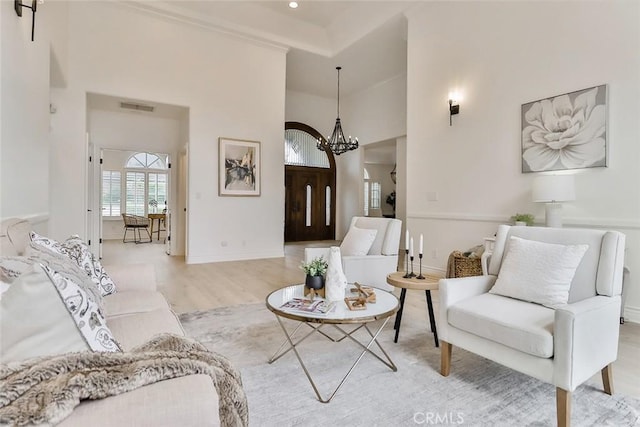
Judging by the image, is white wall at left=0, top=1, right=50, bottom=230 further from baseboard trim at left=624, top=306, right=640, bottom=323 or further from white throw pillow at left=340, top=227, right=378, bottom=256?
baseboard trim at left=624, top=306, right=640, bottom=323

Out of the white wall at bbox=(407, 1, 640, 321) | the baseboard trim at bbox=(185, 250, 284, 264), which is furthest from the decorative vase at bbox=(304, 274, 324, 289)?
the baseboard trim at bbox=(185, 250, 284, 264)

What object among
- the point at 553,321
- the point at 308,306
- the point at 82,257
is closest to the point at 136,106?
the point at 82,257

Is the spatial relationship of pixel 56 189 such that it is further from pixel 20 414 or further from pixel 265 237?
pixel 20 414

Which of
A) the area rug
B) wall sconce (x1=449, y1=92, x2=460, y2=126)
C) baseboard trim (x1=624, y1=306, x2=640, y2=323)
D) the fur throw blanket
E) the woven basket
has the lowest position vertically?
the area rug

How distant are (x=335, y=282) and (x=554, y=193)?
7.98ft

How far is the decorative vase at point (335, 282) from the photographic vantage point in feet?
6.82

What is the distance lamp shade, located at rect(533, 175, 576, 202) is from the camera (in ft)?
10.3

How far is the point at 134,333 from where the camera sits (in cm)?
155

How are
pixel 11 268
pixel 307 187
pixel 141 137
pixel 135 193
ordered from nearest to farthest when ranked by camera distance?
pixel 11 268 < pixel 141 137 < pixel 307 187 < pixel 135 193

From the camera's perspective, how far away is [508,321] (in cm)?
172

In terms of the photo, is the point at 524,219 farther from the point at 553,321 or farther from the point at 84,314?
the point at 84,314

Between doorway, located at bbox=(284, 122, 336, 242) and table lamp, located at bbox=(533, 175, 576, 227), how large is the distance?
20.2ft

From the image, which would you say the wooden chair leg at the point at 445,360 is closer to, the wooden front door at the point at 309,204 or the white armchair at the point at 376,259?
the white armchair at the point at 376,259

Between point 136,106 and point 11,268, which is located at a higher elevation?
point 136,106
